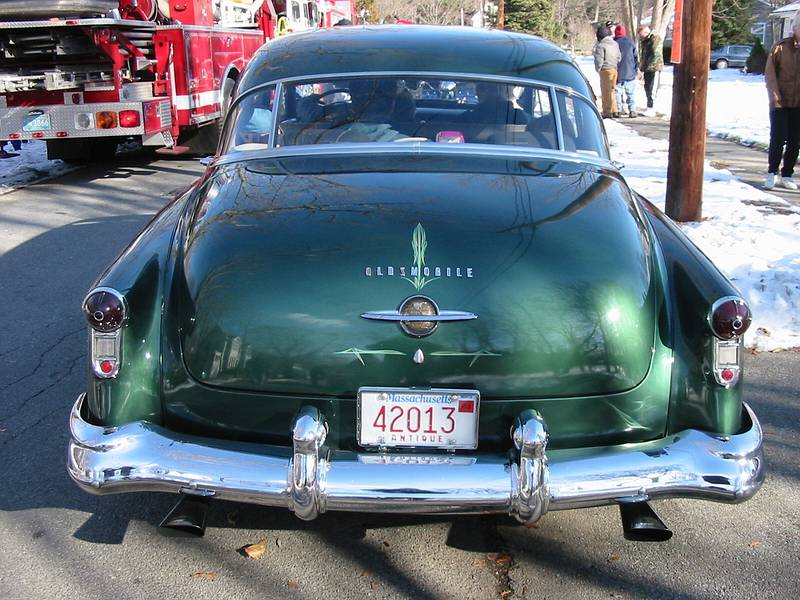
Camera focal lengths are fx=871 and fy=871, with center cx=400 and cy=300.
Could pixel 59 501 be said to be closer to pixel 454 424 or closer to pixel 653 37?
Result: pixel 454 424

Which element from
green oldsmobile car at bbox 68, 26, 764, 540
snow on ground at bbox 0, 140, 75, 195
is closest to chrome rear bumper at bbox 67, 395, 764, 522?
green oldsmobile car at bbox 68, 26, 764, 540

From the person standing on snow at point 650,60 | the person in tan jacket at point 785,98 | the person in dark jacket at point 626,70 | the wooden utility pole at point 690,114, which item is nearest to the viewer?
the wooden utility pole at point 690,114

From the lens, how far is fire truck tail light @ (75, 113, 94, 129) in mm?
9391

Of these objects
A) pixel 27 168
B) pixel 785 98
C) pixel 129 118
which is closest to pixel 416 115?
pixel 129 118

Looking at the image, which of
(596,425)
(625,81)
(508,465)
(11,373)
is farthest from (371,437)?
(625,81)

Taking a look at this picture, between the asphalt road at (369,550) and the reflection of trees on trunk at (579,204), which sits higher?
the reflection of trees on trunk at (579,204)

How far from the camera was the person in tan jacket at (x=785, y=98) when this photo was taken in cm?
877

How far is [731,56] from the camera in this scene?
48281 millimetres

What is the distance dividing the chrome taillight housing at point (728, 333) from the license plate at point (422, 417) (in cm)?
82

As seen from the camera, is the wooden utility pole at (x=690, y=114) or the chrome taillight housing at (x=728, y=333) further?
the wooden utility pole at (x=690, y=114)

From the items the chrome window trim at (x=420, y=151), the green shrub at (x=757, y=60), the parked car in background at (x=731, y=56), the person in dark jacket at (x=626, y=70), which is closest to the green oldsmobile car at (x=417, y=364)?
the chrome window trim at (x=420, y=151)

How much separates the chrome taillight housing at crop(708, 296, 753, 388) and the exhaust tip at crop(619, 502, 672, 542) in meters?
0.49

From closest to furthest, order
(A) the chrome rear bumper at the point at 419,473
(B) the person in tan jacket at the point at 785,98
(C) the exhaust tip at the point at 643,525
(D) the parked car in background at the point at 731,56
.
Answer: (A) the chrome rear bumper at the point at 419,473 → (C) the exhaust tip at the point at 643,525 → (B) the person in tan jacket at the point at 785,98 → (D) the parked car in background at the point at 731,56

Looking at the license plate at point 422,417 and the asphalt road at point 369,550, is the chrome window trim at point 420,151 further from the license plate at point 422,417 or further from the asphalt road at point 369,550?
the asphalt road at point 369,550
